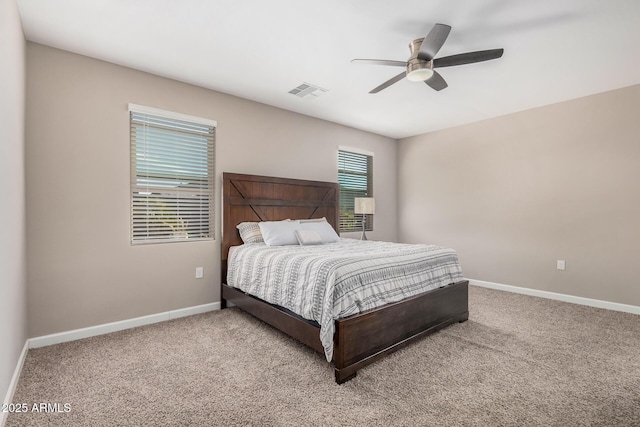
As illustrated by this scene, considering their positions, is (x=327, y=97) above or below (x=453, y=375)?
above

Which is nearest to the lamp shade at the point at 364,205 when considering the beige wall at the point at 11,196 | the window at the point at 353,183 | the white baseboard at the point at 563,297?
→ the window at the point at 353,183

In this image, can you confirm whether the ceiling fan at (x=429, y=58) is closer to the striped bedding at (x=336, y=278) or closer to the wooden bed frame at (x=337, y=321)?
the striped bedding at (x=336, y=278)

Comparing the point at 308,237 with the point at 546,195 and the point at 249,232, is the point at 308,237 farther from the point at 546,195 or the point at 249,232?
the point at 546,195

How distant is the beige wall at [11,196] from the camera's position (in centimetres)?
172

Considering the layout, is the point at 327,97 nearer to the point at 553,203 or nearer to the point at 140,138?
the point at 140,138

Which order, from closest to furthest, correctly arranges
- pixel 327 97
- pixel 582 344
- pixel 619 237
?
pixel 582 344 < pixel 619 237 < pixel 327 97

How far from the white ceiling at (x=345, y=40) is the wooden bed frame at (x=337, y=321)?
48.2 inches

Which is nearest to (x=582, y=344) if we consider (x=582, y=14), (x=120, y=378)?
(x=582, y=14)

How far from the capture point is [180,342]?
2.71 metres

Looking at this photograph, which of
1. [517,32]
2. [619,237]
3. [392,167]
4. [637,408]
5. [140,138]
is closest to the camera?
[637,408]

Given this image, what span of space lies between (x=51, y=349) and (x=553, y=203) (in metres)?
5.69

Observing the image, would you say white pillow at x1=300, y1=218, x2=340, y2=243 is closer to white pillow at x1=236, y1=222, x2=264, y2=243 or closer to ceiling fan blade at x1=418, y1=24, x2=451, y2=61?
white pillow at x1=236, y1=222, x2=264, y2=243

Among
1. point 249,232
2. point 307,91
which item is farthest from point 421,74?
point 249,232

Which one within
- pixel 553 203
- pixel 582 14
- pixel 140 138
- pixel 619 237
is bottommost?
pixel 619 237
